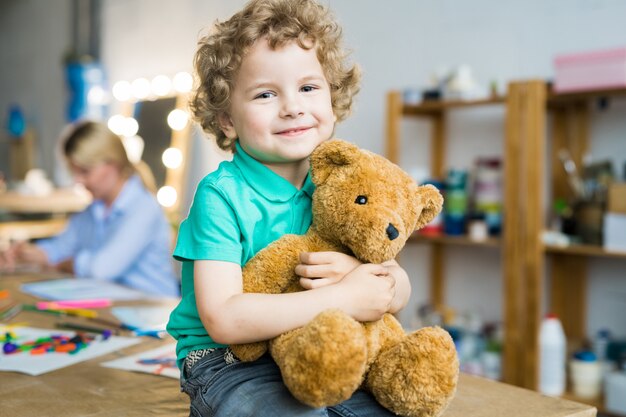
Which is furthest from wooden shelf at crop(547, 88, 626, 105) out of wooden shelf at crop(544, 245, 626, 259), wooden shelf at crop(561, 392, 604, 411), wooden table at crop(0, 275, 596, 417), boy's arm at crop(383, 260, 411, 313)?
boy's arm at crop(383, 260, 411, 313)

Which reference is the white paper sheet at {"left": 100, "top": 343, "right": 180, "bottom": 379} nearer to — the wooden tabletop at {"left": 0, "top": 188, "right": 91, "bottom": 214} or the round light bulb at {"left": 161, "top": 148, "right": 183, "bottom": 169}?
the round light bulb at {"left": 161, "top": 148, "right": 183, "bottom": 169}

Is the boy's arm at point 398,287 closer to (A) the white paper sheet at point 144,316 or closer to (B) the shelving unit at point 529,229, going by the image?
(A) the white paper sheet at point 144,316

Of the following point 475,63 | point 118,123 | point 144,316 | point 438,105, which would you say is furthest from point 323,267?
point 118,123

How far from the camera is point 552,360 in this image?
2.07 meters

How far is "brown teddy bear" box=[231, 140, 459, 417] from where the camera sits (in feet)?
2.25

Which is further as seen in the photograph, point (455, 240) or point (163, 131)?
point (163, 131)

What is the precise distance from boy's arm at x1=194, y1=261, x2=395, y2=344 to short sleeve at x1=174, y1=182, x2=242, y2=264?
0.05 feet

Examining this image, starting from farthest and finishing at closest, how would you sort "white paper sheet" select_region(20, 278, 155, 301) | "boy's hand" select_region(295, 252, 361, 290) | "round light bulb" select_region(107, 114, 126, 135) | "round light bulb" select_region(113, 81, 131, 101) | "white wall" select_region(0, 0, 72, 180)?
"white wall" select_region(0, 0, 72, 180) → "round light bulb" select_region(113, 81, 131, 101) → "round light bulb" select_region(107, 114, 126, 135) → "white paper sheet" select_region(20, 278, 155, 301) → "boy's hand" select_region(295, 252, 361, 290)

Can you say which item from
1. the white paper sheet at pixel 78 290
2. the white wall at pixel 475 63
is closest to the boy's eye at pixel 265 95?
the white paper sheet at pixel 78 290

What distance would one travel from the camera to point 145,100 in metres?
3.94

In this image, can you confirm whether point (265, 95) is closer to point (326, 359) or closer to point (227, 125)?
point (227, 125)

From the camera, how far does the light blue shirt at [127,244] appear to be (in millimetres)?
2186

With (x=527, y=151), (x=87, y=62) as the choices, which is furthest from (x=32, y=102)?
(x=527, y=151)

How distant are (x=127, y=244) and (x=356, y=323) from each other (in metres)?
1.64
